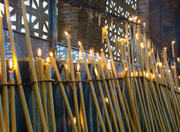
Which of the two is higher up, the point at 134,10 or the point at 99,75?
the point at 134,10

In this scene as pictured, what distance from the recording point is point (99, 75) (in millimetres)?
1053

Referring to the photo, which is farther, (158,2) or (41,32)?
(158,2)

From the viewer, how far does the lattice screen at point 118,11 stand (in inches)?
164

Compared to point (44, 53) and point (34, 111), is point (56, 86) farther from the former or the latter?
point (44, 53)

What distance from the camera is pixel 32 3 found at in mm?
2812

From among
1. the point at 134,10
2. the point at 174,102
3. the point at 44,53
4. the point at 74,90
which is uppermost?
the point at 134,10

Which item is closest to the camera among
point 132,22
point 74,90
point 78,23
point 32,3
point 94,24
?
Answer: point 74,90

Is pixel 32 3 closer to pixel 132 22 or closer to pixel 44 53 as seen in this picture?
pixel 44 53

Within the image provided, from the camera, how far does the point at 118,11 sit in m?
4.50

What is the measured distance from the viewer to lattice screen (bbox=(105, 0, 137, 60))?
416cm

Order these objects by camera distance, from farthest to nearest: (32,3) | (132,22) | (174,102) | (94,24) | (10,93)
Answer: (94,24) → (32,3) → (174,102) → (132,22) → (10,93)

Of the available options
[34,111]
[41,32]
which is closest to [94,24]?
[41,32]

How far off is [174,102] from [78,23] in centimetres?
221

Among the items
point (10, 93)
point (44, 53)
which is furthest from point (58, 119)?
point (44, 53)
